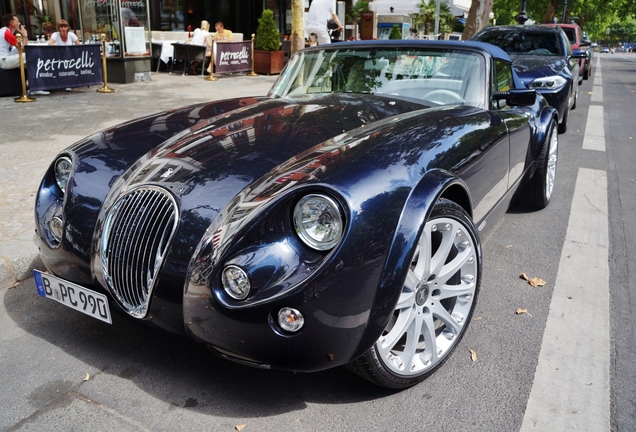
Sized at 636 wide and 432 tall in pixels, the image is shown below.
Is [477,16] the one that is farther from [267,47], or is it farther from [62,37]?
[62,37]

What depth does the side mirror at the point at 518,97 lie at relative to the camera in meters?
3.92

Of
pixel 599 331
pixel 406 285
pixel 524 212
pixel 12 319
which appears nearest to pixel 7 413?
pixel 12 319

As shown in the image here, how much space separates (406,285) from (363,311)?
331 millimetres

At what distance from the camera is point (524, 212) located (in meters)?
5.27

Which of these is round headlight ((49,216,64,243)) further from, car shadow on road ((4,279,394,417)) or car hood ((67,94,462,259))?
car shadow on road ((4,279,394,417))

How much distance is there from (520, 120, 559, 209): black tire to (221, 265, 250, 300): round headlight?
11.0ft

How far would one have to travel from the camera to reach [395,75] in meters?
4.03

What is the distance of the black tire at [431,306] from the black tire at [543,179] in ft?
7.59

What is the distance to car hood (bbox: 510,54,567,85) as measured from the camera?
8703 mm

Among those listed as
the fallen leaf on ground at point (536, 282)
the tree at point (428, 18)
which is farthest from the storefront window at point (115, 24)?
the tree at point (428, 18)

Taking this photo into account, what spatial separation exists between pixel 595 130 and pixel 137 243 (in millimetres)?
9150

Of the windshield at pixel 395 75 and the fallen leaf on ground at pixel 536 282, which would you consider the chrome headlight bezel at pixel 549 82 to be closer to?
the windshield at pixel 395 75

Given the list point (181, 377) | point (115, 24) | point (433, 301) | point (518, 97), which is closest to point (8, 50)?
point (115, 24)

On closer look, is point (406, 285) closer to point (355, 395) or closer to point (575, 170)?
point (355, 395)
